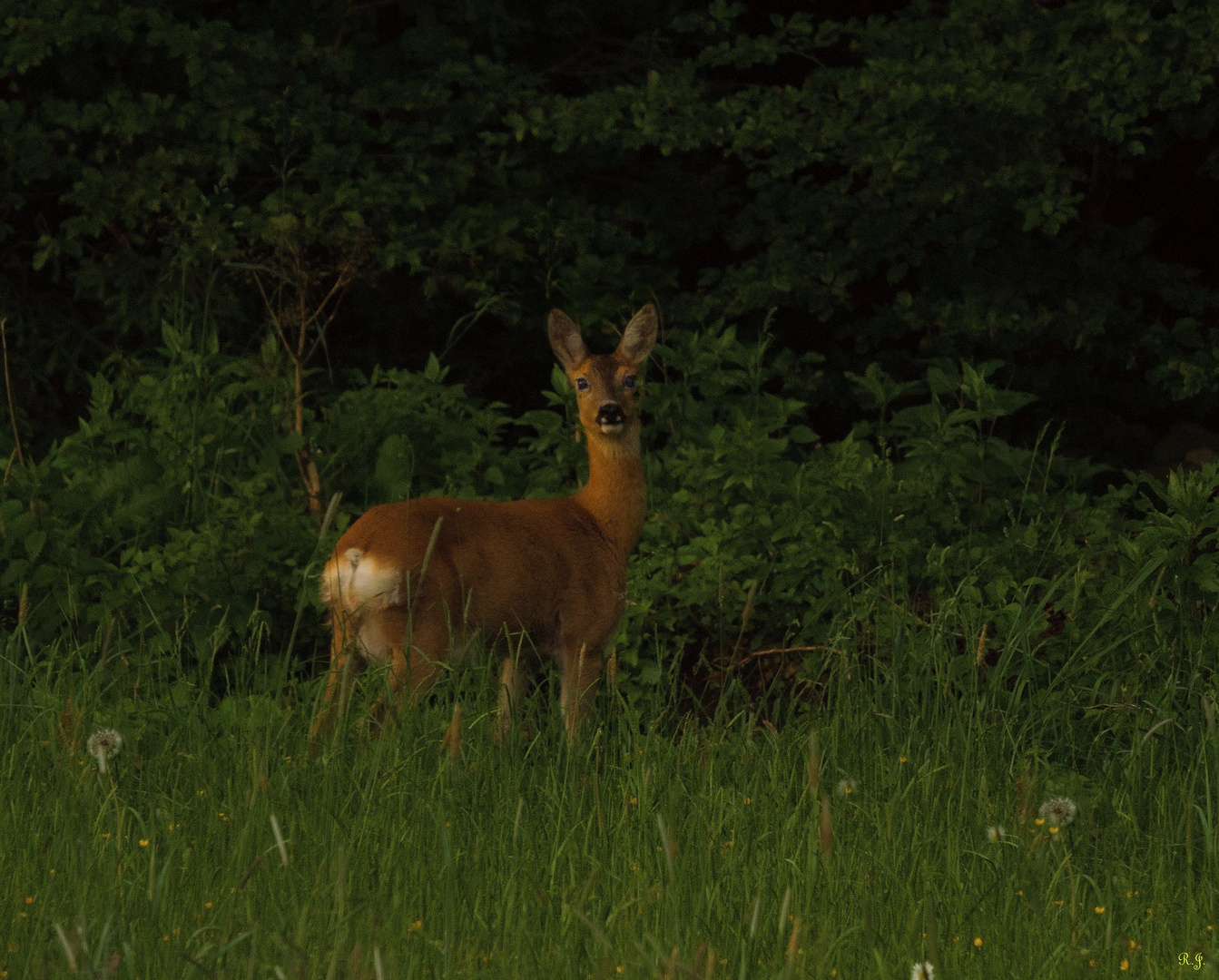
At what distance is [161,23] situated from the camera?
8.45 metres

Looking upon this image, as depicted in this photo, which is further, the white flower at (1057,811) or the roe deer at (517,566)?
the roe deer at (517,566)

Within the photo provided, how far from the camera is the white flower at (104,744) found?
3.90m

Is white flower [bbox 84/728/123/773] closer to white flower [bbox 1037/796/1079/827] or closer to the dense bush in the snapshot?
the dense bush

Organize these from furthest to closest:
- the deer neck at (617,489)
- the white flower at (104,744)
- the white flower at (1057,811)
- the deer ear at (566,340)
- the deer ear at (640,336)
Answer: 1. the deer ear at (640,336)
2. the deer ear at (566,340)
3. the deer neck at (617,489)
4. the white flower at (104,744)
5. the white flower at (1057,811)

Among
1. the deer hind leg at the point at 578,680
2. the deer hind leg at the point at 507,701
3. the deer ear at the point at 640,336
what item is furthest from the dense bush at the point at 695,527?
the deer ear at the point at 640,336

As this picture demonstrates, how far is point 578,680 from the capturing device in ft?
17.7

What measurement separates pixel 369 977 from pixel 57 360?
23.9 feet

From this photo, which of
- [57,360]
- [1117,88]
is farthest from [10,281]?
[1117,88]

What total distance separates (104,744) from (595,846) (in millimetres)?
1117

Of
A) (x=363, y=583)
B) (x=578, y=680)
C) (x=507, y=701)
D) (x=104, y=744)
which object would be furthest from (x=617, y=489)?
(x=104, y=744)

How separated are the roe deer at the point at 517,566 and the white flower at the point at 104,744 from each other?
0.51 metres

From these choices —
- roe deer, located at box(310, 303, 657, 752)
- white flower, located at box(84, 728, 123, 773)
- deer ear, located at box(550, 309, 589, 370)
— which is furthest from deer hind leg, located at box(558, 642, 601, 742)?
white flower, located at box(84, 728, 123, 773)

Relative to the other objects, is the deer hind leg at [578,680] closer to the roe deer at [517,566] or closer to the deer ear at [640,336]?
the roe deer at [517,566]

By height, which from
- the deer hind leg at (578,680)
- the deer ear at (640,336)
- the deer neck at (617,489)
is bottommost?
the deer hind leg at (578,680)
